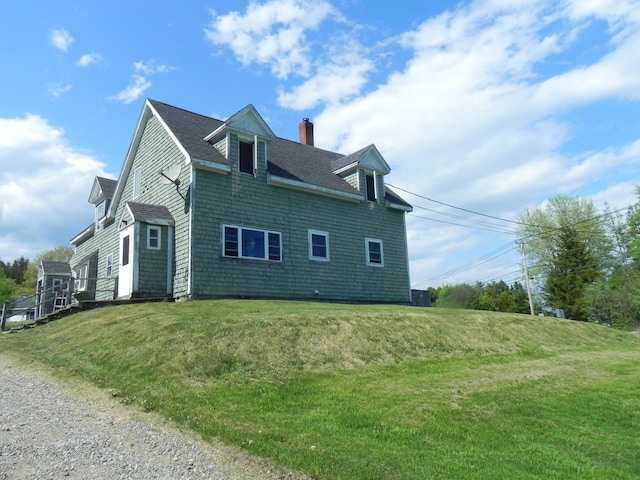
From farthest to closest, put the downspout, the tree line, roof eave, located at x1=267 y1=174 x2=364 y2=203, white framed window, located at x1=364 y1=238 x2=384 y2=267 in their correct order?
the tree line, white framed window, located at x1=364 y1=238 x2=384 y2=267, roof eave, located at x1=267 y1=174 x2=364 y2=203, the downspout

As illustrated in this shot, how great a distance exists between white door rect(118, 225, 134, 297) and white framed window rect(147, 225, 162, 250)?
599 mm

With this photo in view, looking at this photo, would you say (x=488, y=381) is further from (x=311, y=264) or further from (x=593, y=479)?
(x=311, y=264)

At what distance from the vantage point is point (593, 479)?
5.82 m

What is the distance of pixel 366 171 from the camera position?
24.3 m

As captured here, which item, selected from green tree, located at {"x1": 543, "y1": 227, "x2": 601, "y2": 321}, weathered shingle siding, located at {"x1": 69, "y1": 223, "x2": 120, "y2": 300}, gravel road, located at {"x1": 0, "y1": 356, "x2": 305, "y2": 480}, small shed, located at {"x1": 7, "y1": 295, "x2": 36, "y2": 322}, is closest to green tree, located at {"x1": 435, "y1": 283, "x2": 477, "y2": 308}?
weathered shingle siding, located at {"x1": 69, "y1": 223, "x2": 120, "y2": 300}

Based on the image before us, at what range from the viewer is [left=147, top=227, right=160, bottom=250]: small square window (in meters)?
18.6

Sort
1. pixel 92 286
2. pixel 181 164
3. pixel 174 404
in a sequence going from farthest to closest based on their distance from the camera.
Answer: pixel 92 286, pixel 181 164, pixel 174 404

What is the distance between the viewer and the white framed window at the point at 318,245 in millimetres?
21047

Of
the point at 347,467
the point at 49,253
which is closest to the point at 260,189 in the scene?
the point at 347,467

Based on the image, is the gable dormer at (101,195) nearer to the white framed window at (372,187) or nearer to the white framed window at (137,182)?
the white framed window at (137,182)

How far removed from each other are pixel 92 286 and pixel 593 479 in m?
24.4

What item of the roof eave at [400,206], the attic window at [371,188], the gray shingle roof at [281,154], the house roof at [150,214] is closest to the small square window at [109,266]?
the house roof at [150,214]

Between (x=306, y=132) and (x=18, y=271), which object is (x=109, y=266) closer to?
(x=306, y=132)

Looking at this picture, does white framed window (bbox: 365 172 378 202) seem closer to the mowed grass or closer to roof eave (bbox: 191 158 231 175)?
roof eave (bbox: 191 158 231 175)
